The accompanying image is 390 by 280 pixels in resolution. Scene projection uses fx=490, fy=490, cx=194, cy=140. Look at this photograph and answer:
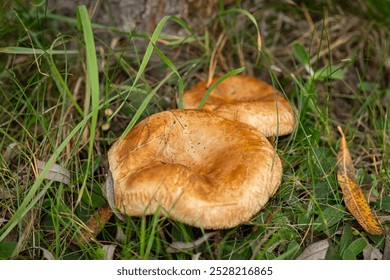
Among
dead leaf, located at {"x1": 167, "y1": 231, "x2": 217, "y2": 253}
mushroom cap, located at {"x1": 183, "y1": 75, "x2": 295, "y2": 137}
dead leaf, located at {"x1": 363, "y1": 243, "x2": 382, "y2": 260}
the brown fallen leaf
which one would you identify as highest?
mushroom cap, located at {"x1": 183, "y1": 75, "x2": 295, "y2": 137}

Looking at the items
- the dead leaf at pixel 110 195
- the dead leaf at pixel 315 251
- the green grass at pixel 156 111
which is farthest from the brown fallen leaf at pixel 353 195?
the dead leaf at pixel 110 195

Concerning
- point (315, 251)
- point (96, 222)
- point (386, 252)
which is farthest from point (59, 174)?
point (386, 252)

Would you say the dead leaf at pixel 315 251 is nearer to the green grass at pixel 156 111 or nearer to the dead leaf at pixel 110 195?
the green grass at pixel 156 111

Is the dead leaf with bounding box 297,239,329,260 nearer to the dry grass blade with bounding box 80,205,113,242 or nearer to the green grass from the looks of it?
the green grass

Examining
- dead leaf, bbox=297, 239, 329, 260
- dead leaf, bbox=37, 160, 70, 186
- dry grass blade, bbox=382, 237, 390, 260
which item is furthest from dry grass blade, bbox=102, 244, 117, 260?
dry grass blade, bbox=382, 237, 390, 260

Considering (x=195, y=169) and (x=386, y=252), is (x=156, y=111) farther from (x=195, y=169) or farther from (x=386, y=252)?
(x=386, y=252)

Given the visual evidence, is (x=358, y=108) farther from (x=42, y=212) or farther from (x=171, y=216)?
(x=42, y=212)
